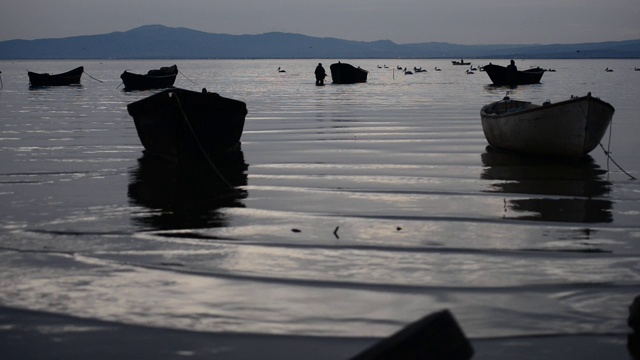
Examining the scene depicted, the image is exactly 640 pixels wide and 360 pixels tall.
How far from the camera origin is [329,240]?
991 centimetres

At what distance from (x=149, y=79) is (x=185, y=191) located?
166 ft

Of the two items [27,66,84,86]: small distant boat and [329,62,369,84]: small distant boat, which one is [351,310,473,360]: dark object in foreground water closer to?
[329,62,369,84]: small distant boat

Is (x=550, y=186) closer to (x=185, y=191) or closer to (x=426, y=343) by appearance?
(x=185, y=191)

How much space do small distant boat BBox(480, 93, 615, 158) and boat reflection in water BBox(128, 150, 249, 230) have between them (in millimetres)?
5986

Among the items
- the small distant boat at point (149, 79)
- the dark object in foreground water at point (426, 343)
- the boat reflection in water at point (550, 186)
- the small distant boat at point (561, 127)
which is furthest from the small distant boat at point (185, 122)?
the small distant boat at point (149, 79)

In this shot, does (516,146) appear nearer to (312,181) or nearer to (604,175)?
(604,175)

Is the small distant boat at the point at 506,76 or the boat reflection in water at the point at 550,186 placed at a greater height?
the small distant boat at the point at 506,76

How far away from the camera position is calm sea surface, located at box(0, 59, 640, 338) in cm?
709

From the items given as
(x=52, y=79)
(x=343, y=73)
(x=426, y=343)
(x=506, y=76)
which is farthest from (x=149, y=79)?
(x=426, y=343)

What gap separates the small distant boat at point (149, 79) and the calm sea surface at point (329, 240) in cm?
4220

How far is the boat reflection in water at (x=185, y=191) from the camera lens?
11.4 meters

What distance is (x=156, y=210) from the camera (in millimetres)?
12203

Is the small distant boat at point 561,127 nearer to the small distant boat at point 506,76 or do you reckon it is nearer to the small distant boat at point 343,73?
the small distant boat at point 506,76

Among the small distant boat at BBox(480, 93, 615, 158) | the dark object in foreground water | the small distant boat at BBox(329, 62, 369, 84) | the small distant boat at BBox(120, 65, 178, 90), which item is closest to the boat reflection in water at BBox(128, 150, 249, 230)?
the small distant boat at BBox(480, 93, 615, 158)
